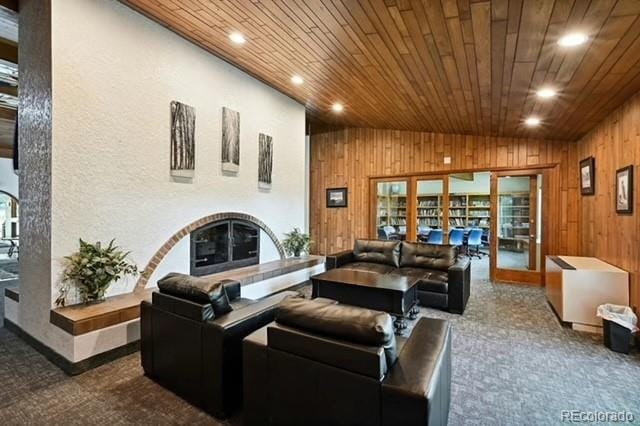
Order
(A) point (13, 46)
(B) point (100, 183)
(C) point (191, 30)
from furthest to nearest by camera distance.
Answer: (A) point (13, 46) → (C) point (191, 30) → (B) point (100, 183)

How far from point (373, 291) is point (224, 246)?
239cm

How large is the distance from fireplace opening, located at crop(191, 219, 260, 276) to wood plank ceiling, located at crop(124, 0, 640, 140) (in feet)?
7.86

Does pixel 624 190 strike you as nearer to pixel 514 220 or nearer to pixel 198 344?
pixel 514 220

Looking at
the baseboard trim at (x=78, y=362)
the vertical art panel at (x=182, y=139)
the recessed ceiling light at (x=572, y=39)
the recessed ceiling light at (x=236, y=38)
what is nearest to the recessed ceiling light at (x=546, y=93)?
the recessed ceiling light at (x=572, y=39)

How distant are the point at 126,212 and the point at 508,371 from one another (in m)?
4.01

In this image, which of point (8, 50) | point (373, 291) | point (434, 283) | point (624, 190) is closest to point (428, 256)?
point (434, 283)

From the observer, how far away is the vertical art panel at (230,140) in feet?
15.2

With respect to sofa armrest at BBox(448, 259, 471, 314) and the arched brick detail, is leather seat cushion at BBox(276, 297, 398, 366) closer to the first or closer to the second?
the arched brick detail

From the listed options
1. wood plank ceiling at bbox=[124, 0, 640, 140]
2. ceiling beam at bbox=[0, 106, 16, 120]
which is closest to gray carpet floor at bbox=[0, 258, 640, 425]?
wood plank ceiling at bbox=[124, 0, 640, 140]

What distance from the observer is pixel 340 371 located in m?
1.51

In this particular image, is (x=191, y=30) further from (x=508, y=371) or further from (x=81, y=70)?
(x=508, y=371)

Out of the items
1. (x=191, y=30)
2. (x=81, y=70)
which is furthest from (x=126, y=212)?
(x=191, y=30)

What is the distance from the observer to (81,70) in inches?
122

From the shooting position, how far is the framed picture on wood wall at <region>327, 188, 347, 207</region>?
24.8 ft
